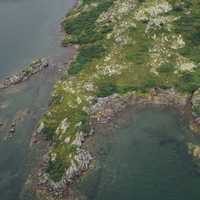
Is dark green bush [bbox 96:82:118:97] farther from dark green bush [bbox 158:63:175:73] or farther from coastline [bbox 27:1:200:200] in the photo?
dark green bush [bbox 158:63:175:73]

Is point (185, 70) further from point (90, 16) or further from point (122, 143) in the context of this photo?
point (90, 16)

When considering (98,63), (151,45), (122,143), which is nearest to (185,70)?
(151,45)

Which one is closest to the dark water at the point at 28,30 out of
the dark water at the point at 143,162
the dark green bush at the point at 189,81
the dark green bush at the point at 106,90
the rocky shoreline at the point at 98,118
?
the dark green bush at the point at 106,90

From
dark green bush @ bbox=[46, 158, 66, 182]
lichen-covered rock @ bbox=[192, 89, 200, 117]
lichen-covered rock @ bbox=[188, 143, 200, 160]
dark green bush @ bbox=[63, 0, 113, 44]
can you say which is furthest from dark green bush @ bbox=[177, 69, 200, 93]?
dark green bush @ bbox=[46, 158, 66, 182]

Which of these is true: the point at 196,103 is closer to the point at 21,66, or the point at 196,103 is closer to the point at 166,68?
the point at 166,68

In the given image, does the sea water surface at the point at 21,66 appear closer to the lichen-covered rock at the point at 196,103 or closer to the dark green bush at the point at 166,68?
the dark green bush at the point at 166,68

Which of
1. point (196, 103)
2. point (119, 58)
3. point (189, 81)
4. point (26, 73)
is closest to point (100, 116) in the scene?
point (196, 103)
